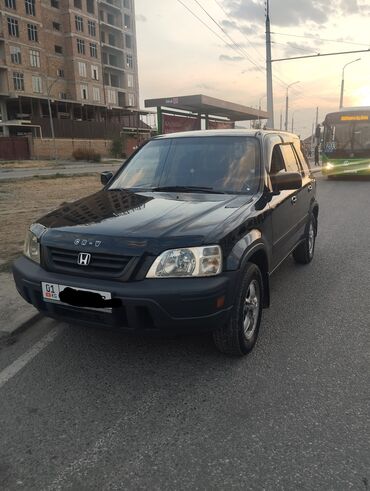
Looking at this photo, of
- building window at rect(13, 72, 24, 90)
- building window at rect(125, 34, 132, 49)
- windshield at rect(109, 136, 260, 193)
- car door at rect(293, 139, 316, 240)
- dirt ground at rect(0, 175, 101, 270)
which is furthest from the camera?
building window at rect(125, 34, 132, 49)

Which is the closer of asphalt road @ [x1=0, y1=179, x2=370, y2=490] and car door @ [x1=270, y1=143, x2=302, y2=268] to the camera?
asphalt road @ [x1=0, y1=179, x2=370, y2=490]

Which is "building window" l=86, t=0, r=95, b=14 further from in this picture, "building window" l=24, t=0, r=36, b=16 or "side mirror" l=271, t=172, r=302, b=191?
"side mirror" l=271, t=172, r=302, b=191

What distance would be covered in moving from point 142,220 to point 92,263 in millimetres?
501

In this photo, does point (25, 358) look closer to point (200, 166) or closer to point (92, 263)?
point (92, 263)

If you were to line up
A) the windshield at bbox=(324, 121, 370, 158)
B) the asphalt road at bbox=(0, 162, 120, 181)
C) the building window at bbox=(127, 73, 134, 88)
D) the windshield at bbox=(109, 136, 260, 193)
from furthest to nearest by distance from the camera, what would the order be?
the building window at bbox=(127, 73, 134, 88), the asphalt road at bbox=(0, 162, 120, 181), the windshield at bbox=(324, 121, 370, 158), the windshield at bbox=(109, 136, 260, 193)

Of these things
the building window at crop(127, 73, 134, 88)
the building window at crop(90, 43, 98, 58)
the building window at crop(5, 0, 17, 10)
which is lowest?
the building window at crop(127, 73, 134, 88)

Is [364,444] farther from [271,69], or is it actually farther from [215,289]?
[271,69]

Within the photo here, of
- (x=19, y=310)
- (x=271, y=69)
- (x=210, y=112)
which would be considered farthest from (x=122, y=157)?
(x=19, y=310)

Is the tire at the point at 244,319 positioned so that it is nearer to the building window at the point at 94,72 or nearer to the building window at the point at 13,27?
the building window at the point at 13,27

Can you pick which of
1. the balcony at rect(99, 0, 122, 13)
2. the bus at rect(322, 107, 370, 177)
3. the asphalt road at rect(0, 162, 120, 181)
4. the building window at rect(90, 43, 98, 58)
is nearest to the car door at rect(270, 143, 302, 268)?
the bus at rect(322, 107, 370, 177)

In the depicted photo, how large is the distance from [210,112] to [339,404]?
28.2m

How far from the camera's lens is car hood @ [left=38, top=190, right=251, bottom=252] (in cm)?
291

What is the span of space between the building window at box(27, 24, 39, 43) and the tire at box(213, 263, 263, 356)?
6654cm

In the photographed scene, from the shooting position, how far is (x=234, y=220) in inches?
127
